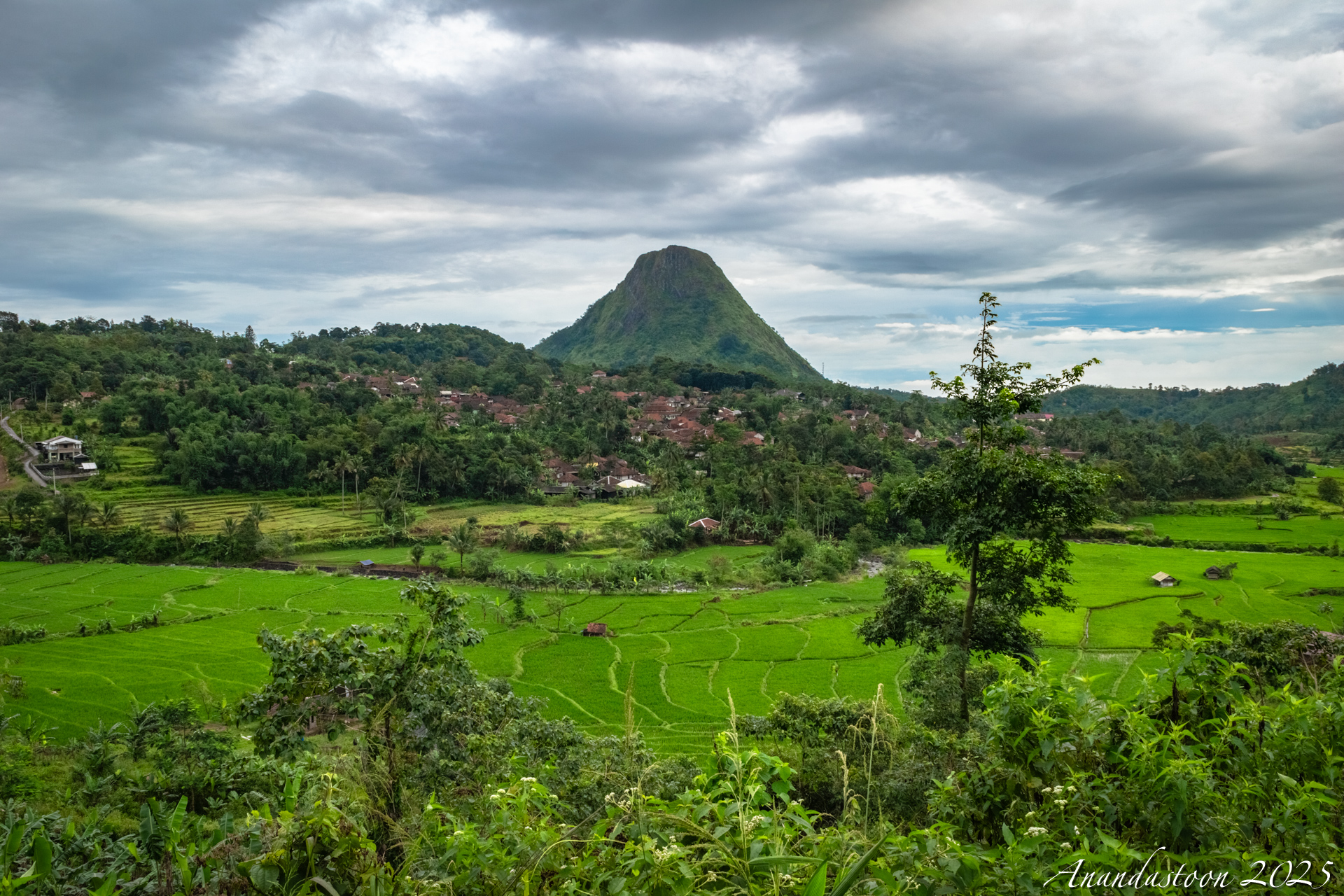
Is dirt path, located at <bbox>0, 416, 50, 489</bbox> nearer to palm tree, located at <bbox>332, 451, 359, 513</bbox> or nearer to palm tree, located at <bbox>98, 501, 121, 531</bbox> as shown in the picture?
palm tree, located at <bbox>98, 501, 121, 531</bbox>

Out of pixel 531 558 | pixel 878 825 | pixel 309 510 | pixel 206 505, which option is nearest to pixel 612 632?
pixel 531 558

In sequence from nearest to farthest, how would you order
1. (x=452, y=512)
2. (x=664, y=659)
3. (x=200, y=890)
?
(x=200, y=890), (x=664, y=659), (x=452, y=512)

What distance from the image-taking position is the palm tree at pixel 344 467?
180 feet

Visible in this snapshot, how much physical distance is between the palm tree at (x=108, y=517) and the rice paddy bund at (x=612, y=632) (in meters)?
3.95

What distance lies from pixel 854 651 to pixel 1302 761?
2584 cm

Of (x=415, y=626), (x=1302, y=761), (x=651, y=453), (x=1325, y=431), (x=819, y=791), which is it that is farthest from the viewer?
(x=1325, y=431)

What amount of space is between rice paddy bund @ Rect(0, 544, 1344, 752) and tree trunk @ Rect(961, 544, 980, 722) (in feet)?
35.2

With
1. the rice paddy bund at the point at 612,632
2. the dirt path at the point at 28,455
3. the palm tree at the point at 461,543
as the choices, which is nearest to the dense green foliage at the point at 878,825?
the rice paddy bund at the point at 612,632

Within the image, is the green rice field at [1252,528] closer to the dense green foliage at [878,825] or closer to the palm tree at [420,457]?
the dense green foliage at [878,825]

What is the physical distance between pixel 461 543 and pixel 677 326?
134 meters

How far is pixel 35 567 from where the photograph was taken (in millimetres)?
37469

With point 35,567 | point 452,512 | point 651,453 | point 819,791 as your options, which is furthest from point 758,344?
point 819,791

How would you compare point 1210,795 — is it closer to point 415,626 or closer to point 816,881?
point 816,881

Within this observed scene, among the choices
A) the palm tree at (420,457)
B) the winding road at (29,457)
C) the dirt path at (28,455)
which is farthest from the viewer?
the palm tree at (420,457)
